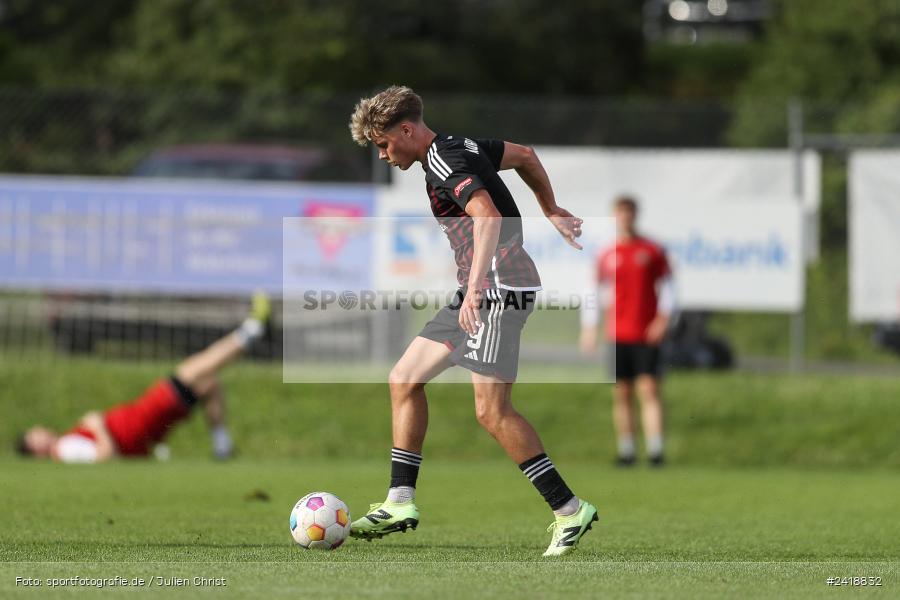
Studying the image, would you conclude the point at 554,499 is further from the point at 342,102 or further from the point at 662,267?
the point at 342,102

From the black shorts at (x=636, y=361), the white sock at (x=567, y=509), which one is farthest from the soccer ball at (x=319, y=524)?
the black shorts at (x=636, y=361)

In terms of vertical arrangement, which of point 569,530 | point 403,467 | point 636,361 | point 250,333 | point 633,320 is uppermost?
point 633,320

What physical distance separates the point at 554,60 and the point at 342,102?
18.2 metres

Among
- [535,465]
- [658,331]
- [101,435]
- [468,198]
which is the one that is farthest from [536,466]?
[101,435]

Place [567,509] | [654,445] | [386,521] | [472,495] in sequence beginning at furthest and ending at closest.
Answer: [654,445] → [472,495] → [386,521] → [567,509]

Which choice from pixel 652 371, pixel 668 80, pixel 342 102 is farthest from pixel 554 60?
pixel 652 371

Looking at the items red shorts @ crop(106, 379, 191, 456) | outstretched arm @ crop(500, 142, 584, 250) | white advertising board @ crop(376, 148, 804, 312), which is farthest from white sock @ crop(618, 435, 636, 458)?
outstretched arm @ crop(500, 142, 584, 250)

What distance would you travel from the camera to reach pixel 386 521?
7262 millimetres

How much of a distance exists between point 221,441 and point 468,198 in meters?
7.43

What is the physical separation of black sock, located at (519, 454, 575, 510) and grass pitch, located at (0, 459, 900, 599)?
10.6 inches

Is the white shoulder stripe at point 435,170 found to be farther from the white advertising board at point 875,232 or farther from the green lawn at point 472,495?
the white advertising board at point 875,232

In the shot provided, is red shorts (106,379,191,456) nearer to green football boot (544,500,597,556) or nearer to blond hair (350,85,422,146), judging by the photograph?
blond hair (350,85,422,146)

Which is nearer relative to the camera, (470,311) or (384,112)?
(470,311)

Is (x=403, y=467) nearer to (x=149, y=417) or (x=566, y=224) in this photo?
(x=566, y=224)
